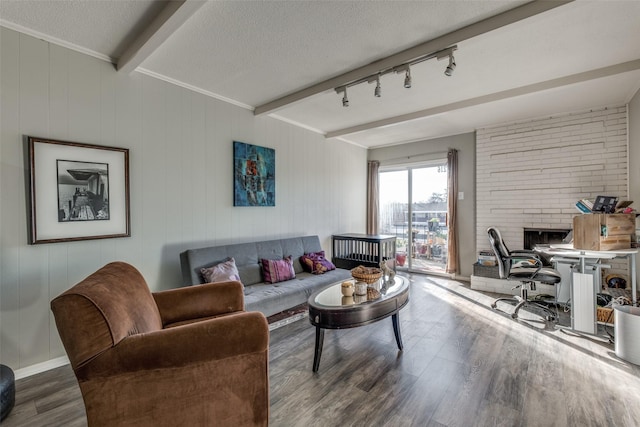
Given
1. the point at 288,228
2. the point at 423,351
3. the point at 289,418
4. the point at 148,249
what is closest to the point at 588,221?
the point at 423,351

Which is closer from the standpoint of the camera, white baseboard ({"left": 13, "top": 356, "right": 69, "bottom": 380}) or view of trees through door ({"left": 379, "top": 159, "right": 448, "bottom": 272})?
white baseboard ({"left": 13, "top": 356, "right": 69, "bottom": 380})

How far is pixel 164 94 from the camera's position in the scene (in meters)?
2.89

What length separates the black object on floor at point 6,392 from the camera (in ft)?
5.49

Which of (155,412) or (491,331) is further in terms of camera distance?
(491,331)

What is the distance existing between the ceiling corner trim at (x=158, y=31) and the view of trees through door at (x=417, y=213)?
457 centimetres

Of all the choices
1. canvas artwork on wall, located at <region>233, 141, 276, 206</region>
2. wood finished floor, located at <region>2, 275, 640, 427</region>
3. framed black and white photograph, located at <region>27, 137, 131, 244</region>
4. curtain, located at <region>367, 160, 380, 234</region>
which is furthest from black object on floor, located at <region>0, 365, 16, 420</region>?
curtain, located at <region>367, 160, 380, 234</region>

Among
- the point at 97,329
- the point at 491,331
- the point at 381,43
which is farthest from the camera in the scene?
the point at 491,331

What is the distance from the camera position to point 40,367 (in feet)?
7.20

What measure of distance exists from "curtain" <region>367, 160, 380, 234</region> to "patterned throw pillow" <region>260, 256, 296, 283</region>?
2868 mm

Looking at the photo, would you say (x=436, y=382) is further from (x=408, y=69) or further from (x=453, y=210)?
(x=453, y=210)

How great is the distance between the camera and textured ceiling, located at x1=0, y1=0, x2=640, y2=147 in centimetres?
192

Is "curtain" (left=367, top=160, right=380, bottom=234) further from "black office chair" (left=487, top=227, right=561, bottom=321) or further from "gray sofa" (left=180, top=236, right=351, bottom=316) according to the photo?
"black office chair" (left=487, top=227, right=561, bottom=321)

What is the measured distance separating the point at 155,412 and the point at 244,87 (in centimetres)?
294

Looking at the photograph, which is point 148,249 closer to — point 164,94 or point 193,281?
point 193,281
